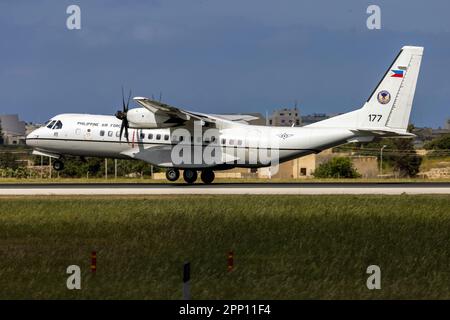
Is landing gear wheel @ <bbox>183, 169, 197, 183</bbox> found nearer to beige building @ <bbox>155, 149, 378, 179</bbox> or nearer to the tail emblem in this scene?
the tail emblem

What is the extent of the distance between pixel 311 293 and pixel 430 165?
9483cm

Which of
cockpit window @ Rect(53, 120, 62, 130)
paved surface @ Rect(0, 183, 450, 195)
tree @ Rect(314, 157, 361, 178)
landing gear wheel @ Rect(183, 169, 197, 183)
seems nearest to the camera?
paved surface @ Rect(0, 183, 450, 195)

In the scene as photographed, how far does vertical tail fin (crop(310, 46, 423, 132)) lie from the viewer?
49.4 metres

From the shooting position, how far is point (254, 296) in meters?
17.0

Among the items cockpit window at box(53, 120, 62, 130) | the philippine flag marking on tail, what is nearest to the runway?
cockpit window at box(53, 120, 62, 130)

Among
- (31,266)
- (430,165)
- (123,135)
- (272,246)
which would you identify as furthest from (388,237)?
(430,165)

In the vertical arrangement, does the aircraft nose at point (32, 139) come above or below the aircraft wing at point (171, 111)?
below

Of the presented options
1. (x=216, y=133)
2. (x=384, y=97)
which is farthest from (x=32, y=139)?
(x=384, y=97)

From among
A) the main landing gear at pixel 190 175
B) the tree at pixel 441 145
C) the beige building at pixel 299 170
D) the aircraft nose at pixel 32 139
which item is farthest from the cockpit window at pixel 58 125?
the tree at pixel 441 145

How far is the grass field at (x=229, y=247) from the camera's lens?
58.7 feet

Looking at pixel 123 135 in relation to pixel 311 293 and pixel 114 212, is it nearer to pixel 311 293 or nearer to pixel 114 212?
pixel 114 212

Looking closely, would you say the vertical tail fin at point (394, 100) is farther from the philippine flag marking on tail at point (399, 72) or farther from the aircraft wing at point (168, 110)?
the aircraft wing at point (168, 110)

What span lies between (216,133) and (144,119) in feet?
15.7

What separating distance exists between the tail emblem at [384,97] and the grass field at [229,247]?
11.3m
